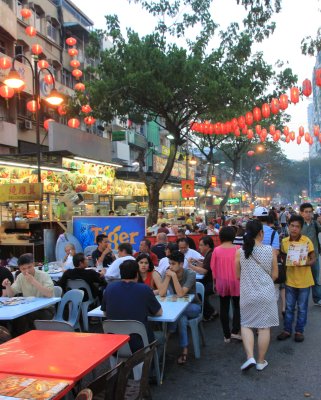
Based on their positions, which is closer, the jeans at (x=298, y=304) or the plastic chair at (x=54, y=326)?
the plastic chair at (x=54, y=326)

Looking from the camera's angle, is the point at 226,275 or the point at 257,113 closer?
the point at 226,275

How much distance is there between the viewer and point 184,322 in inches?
224

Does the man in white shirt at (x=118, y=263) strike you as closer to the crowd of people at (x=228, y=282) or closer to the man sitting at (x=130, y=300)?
the crowd of people at (x=228, y=282)

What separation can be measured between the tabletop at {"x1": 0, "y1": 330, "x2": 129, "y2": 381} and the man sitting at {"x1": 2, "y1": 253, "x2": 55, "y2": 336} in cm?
196

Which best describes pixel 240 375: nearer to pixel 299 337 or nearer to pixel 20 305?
pixel 299 337

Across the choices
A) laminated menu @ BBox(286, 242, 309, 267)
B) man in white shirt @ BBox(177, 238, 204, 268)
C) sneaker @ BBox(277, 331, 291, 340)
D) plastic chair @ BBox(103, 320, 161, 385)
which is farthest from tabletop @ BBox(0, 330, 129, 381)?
man in white shirt @ BBox(177, 238, 204, 268)

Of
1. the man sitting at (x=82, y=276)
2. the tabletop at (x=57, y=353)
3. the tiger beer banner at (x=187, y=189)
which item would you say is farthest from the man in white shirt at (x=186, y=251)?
the tiger beer banner at (x=187, y=189)

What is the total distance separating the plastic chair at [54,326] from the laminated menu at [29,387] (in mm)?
1296

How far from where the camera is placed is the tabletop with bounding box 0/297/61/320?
5340mm

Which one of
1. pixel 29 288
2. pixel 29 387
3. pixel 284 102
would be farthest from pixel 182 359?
pixel 284 102

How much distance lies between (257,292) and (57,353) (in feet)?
8.17

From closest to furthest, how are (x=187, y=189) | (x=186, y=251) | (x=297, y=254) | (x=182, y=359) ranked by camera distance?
(x=182, y=359)
(x=297, y=254)
(x=186, y=251)
(x=187, y=189)

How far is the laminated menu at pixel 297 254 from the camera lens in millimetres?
6051

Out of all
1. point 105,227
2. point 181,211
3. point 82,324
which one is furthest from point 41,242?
point 181,211
